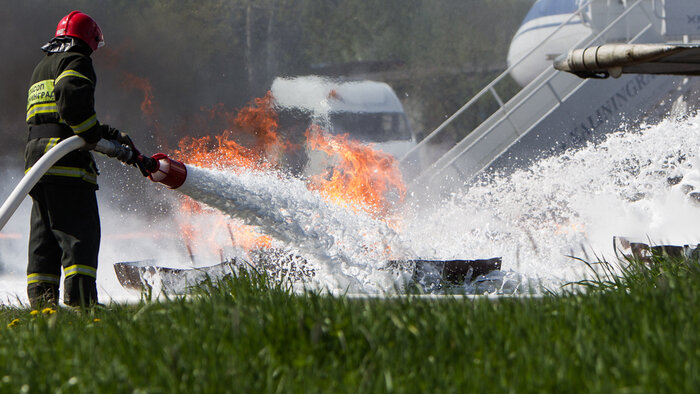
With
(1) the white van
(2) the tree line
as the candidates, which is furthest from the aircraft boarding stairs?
(2) the tree line

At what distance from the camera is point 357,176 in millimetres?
9992

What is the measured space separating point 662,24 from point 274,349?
10051 mm

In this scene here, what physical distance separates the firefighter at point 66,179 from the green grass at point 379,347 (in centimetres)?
128

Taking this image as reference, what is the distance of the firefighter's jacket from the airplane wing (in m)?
2.38

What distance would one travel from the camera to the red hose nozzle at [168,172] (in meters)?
4.23

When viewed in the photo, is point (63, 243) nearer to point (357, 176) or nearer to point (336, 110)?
point (357, 176)

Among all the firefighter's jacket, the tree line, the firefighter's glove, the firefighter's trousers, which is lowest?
the firefighter's trousers

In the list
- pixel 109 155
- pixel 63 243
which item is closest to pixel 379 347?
pixel 63 243

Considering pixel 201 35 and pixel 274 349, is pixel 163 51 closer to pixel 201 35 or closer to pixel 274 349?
pixel 201 35

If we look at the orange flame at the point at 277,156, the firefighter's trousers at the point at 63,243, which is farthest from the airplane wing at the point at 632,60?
the orange flame at the point at 277,156

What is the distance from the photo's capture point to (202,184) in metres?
4.48

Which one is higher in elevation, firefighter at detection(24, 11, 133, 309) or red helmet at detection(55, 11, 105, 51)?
red helmet at detection(55, 11, 105, 51)

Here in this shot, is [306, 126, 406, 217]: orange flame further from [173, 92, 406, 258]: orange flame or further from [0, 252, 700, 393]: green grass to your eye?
[0, 252, 700, 393]: green grass

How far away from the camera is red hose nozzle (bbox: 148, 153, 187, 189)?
423 centimetres
